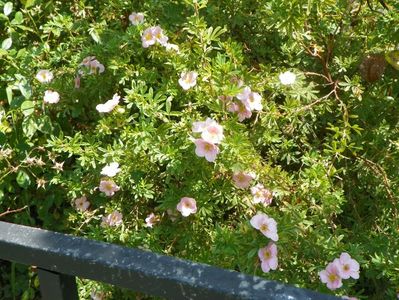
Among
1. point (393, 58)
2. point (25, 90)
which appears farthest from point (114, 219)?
point (393, 58)

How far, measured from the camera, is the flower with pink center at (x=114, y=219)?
2.22 m

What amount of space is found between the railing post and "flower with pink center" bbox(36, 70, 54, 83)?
1.38 metres

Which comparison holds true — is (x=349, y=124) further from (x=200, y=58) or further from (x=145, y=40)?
(x=145, y=40)

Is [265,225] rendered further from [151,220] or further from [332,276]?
[151,220]

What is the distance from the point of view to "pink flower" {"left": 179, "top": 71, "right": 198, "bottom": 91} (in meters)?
2.13

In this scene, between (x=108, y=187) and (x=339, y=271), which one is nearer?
(x=339, y=271)

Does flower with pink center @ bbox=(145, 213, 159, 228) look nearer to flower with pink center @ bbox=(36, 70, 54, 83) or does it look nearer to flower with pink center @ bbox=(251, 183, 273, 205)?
flower with pink center @ bbox=(251, 183, 273, 205)

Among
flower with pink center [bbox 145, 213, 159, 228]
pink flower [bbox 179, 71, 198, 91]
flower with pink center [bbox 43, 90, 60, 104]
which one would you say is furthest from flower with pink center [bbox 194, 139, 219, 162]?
flower with pink center [bbox 43, 90, 60, 104]

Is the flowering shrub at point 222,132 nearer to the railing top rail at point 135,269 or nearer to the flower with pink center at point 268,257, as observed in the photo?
the flower with pink center at point 268,257

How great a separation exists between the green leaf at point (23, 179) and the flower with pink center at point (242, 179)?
2.80 feet

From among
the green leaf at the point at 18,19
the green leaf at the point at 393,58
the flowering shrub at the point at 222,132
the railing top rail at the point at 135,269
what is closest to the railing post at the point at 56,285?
the railing top rail at the point at 135,269

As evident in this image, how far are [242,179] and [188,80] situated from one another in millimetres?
368

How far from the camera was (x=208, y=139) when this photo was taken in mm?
1903

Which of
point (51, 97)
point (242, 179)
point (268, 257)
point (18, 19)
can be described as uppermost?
point (18, 19)
